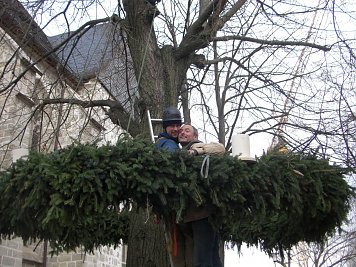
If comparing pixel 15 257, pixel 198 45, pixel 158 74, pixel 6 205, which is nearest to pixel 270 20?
pixel 198 45

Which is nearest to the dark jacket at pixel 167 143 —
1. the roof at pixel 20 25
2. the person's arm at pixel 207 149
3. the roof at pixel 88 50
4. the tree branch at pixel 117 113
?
the person's arm at pixel 207 149

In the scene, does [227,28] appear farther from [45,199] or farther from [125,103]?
[45,199]

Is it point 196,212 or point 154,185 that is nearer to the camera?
point 154,185

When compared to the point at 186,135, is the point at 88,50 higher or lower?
higher

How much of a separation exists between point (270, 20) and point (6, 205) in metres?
3.92

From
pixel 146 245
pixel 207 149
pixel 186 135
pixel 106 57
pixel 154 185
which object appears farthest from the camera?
pixel 106 57

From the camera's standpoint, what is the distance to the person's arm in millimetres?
3658

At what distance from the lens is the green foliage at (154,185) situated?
3.41m

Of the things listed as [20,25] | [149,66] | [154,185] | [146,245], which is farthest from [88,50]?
[154,185]

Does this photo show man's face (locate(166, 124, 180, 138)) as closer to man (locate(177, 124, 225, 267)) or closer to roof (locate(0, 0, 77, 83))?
man (locate(177, 124, 225, 267))

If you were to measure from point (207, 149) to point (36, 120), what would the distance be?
452 centimetres

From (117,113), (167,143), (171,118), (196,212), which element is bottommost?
(196,212)

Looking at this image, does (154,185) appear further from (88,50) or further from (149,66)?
(88,50)

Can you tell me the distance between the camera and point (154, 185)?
3.43 metres
